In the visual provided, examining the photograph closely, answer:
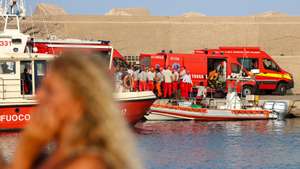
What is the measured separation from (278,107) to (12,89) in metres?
9.60

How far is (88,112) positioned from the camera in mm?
2557

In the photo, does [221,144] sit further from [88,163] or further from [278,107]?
[88,163]

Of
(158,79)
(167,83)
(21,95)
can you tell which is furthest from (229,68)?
(21,95)

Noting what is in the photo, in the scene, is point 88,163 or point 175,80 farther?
point 175,80

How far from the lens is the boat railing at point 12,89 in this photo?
22.4 m

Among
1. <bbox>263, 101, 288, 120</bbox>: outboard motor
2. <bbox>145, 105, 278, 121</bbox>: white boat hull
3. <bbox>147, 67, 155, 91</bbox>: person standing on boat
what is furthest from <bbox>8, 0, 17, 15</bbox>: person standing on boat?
<bbox>263, 101, 288, 120</bbox>: outboard motor

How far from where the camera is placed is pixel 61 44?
A: 104 ft

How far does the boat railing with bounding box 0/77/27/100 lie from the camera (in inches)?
881

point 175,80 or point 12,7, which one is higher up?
point 12,7

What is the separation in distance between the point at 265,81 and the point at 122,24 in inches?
906

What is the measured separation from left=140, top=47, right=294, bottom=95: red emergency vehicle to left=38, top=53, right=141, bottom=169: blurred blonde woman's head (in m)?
29.1

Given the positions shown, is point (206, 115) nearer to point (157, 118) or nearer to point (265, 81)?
point (157, 118)

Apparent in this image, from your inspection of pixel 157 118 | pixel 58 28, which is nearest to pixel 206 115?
pixel 157 118

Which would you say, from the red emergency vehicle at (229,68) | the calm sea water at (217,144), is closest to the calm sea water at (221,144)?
the calm sea water at (217,144)
